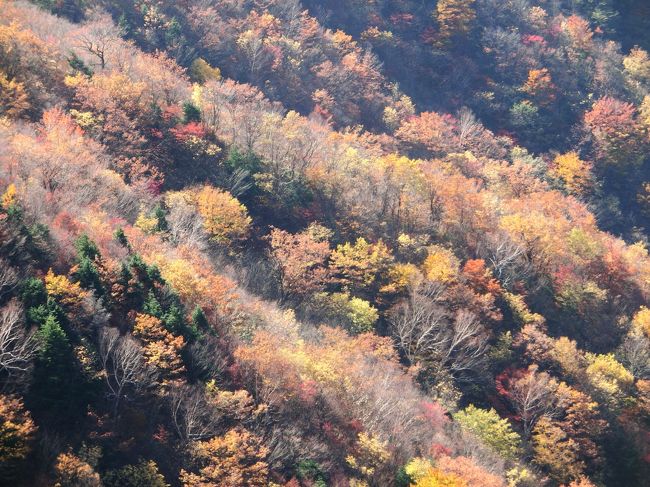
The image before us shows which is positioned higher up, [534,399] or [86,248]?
[86,248]

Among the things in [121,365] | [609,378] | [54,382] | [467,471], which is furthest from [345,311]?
[54,382]

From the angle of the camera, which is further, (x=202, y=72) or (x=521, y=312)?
(x=202, y=72)

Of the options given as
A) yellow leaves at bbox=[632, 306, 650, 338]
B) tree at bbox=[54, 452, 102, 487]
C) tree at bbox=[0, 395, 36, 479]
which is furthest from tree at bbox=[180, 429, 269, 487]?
yellow leaves at bbox=[632, 306, 650, 338]

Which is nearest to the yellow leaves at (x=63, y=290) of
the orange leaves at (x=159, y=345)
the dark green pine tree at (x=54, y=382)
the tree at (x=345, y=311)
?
the dark green pine tree at (x=54, y=382)

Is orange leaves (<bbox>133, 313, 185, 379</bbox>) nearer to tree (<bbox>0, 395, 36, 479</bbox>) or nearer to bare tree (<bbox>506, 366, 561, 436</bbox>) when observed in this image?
tree (<bbox>0, 395, 36, 479</bbox>)

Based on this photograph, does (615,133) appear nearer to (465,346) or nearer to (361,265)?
(465,346)

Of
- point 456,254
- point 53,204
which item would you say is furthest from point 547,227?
point 53,204

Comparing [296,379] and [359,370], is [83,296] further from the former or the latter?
[359,370]

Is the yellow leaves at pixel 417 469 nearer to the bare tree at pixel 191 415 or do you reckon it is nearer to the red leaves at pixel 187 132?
the bare tree at pixel 191 415
